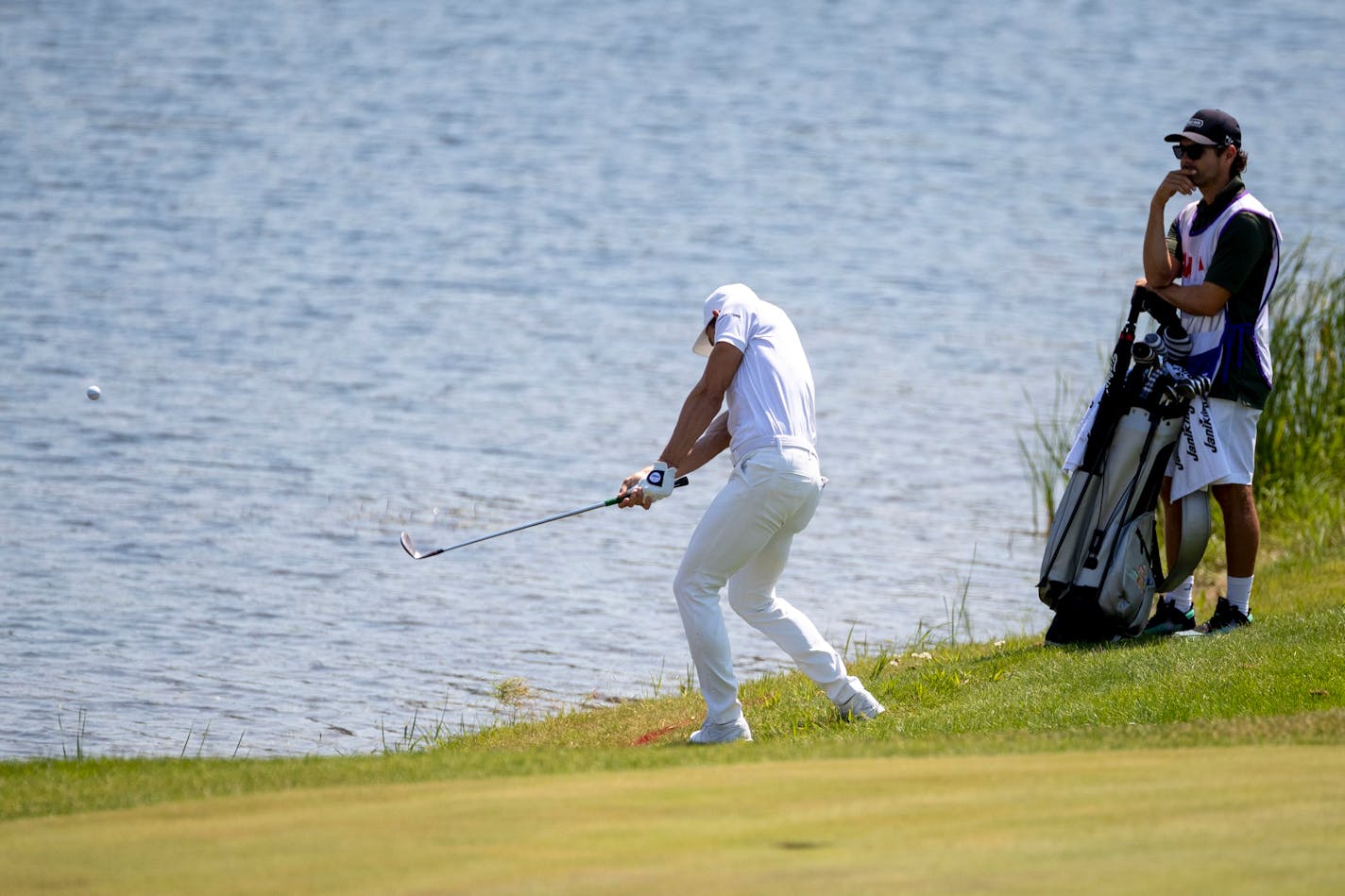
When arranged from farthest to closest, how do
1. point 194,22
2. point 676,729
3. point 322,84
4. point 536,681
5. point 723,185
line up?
point 194,22
point 322,84
point 723,185
point 536,681
point 676,729

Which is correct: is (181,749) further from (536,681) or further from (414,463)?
(414,463)

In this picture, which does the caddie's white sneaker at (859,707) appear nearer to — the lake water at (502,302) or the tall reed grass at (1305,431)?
the lake water at (502,302)

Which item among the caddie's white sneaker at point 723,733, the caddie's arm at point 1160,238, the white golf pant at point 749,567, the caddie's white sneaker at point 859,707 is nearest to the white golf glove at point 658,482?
the white golf pant at point 749,567

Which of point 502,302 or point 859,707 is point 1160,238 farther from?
point 502,302

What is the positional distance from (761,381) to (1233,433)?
2.47 m

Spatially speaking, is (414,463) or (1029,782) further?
(414,463)

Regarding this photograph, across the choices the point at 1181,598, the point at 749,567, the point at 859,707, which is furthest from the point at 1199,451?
the point at 749,567

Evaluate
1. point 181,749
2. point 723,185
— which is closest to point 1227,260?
point 181,749

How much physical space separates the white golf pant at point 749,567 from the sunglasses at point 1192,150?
245cm

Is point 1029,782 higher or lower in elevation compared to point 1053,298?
higher

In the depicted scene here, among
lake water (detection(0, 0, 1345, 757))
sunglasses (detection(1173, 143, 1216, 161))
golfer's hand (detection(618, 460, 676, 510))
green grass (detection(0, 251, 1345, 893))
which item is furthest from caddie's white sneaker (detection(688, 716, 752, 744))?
sunglasses (detection(1173, 143, 1216, 161))

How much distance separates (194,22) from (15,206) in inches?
576

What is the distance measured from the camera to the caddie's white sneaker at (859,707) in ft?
24.8

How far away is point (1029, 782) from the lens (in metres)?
5.12
